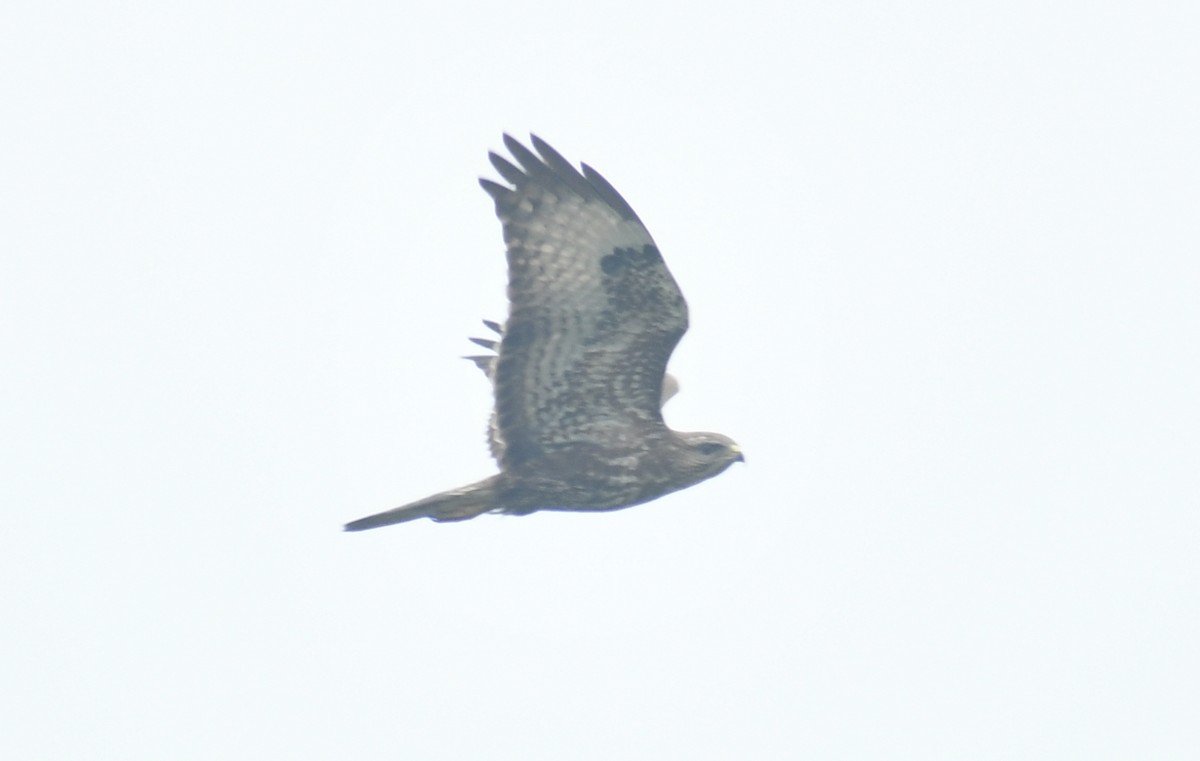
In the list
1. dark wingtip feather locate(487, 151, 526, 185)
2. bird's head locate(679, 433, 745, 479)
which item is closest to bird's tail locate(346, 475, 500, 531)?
bird's head locate(679, 433, 745, 479)

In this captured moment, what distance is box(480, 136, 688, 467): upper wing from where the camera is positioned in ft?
40.6

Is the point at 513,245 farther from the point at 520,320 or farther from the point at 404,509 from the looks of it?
the point at 404,509

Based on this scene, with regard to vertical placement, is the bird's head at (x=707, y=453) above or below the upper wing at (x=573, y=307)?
below

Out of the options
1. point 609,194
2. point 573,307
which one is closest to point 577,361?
Result: point 573,307

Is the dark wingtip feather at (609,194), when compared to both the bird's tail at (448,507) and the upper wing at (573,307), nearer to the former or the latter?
the upper wing at (573,307)

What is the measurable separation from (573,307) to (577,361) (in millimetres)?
378

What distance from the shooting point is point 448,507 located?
12.9 metres

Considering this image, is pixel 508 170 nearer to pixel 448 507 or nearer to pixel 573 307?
pixel 573 307

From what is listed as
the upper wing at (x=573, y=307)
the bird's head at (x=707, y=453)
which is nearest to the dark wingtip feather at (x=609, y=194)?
the upper wing at (x=573, y=307)

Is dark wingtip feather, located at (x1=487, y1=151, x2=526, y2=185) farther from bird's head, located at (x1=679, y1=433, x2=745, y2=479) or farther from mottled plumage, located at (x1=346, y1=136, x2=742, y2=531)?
bird's head, located at (x1=679, y1=433, x2=745, y2=479)

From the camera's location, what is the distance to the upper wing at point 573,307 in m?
12.4

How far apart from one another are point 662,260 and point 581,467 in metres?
1.56

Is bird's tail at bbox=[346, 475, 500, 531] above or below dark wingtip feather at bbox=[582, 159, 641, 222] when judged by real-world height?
below

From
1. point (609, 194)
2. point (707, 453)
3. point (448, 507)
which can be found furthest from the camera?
point (707, 453)
